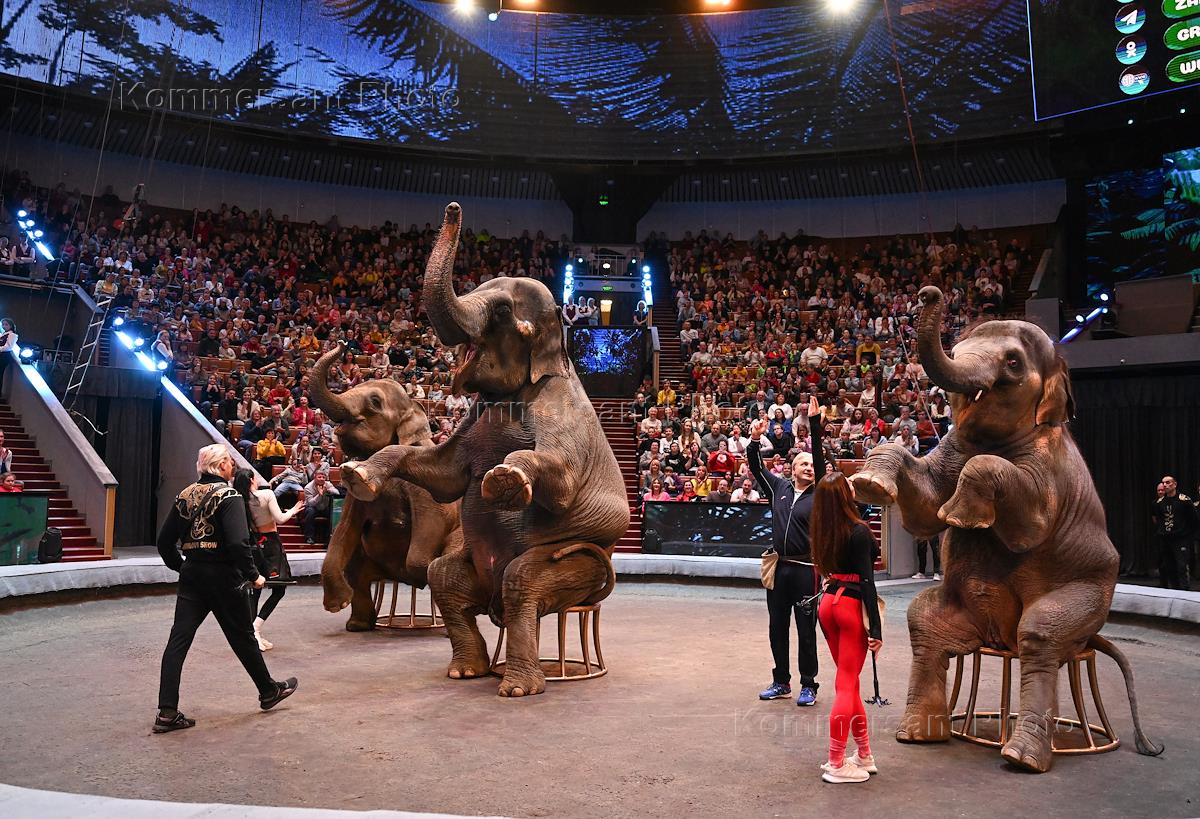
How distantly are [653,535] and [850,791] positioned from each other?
415 inches

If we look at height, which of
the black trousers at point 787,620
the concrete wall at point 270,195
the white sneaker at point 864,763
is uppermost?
the concrete wall at point 270,195

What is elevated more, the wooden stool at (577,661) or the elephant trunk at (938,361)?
the elephant trunk at (938,361)

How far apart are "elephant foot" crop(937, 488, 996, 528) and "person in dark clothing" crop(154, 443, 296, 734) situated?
12.2ft

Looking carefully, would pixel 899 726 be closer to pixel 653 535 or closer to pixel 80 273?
pixel 653 535

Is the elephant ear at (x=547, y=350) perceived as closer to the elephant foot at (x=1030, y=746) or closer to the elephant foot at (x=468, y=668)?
the elephant foot at (x=468, y=668)

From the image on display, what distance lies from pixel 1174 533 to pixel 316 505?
1199 cm

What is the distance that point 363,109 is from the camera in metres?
26.2

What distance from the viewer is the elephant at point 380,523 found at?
856cm

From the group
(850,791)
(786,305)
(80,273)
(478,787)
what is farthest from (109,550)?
(786,305)

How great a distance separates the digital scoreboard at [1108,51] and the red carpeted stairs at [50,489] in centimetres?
1677

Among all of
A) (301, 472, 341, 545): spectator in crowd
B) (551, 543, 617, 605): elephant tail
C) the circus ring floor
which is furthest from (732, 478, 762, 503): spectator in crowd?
(551, 543, 617, 605): elephant tail

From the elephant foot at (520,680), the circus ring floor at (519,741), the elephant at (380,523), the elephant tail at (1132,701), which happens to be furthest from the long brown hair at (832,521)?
the elephant at (380,523)

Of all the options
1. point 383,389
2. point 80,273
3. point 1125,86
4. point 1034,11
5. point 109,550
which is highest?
point 1034,11

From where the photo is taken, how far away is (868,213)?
29.5m
